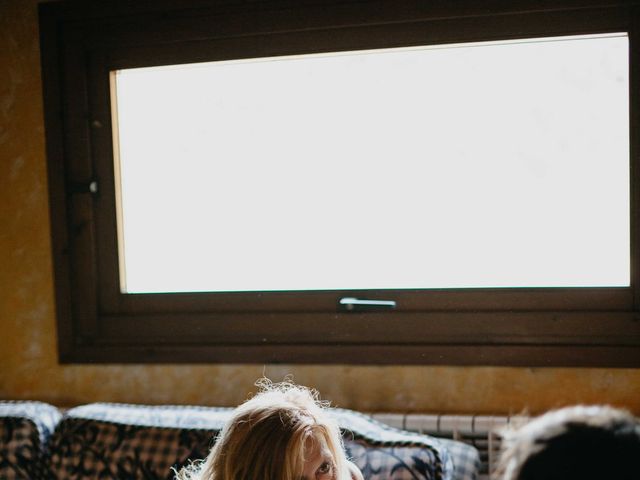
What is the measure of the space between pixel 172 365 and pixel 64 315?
A: 371 mm

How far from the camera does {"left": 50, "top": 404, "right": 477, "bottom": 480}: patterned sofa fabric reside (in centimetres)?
186

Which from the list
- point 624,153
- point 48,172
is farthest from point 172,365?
point 624,153

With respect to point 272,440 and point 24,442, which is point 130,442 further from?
point 272,440

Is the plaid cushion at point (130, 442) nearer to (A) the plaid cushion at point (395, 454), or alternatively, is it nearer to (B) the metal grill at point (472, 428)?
(A) the plaid cushion at point (395, 454)

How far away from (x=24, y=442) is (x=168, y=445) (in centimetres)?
39

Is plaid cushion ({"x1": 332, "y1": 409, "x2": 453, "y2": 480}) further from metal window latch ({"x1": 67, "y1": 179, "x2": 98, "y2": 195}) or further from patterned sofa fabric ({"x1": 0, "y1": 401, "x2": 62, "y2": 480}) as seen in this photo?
metal window latch ({"x1": 67, "y1": 179, "x2": 98, "y2": 195})

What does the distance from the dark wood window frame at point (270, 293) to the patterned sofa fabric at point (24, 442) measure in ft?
1.15

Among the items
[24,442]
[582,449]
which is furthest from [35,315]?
[582,449]

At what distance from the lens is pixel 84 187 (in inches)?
98.4

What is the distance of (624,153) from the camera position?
2.15 metres

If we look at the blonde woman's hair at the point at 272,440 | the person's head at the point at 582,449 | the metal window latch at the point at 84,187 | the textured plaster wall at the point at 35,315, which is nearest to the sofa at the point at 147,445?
the textured plaster wall at the point at 35,315

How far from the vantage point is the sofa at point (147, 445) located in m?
1.87

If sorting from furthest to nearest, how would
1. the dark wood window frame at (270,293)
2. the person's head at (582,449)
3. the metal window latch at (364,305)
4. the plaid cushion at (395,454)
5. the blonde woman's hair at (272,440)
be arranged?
the metal window latch at (364,305) < the dark wood window frame at (270,293) < the plaid cushion at (395,454) < the blonde woman's hair at (272,440) < the person's head at (582,449)

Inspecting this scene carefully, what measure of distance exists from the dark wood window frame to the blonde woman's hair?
79 centimetres
